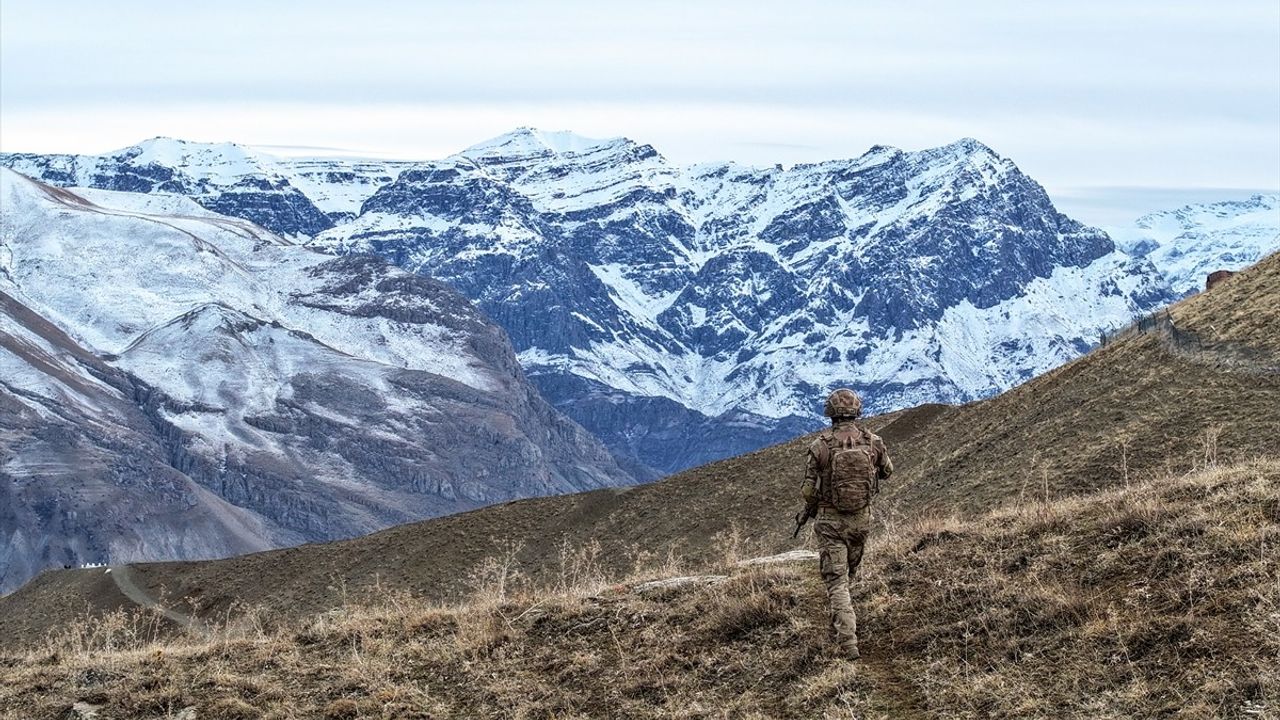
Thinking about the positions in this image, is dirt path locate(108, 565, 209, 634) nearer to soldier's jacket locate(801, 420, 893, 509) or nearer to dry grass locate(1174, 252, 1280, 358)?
dry grass locate(1174, 252, 1280, 358)

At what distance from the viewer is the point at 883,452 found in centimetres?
1516

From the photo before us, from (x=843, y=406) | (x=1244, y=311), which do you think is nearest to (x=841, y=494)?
(x=843, y=406)

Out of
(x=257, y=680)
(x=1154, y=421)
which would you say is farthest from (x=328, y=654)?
(x=1154, y=421)

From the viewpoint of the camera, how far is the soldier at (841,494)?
14.7m

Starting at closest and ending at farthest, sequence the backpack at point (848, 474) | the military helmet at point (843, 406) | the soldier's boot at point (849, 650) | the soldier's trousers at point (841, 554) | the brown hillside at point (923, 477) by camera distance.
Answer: the soldier's boot at point (849, 650)
the soldier's trousers at point (841, 554)
the backpack at point (848, 474)
the military helmet at point (843, 406)
the brown hillside at point (923, 477)

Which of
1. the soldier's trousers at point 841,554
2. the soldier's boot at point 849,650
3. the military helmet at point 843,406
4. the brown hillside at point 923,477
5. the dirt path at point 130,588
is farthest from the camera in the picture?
the dirt path at point 130,588

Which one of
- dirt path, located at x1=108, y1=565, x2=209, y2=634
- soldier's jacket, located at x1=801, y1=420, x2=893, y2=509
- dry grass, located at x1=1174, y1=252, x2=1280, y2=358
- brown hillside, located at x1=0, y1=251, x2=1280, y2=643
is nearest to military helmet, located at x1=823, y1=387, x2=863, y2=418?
soldier's jacket, located at x1=801, y1=420, x2=893, y2=509

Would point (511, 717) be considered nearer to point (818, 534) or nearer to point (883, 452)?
point (818, 534)

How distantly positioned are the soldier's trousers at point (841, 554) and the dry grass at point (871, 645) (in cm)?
31

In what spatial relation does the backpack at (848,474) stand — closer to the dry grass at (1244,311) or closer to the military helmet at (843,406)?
the military helmet at (843,406)

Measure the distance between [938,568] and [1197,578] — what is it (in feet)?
10.2

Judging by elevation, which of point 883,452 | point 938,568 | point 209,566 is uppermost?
point 883,452

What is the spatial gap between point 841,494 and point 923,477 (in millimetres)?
31535

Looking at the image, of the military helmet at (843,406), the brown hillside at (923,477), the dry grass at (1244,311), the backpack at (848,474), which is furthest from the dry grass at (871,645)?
the dry grass at (1244,311)
